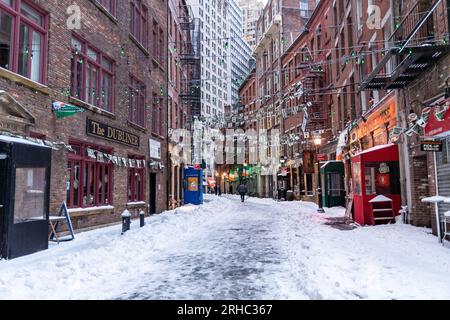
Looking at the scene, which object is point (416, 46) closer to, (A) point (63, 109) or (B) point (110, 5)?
(A) point (63, 109)

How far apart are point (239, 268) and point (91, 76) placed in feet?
34.4

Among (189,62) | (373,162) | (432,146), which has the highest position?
(189,62)

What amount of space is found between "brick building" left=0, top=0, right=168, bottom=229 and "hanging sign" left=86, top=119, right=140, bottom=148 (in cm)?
4

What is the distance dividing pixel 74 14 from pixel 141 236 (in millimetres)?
7819

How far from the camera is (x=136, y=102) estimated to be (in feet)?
64.9

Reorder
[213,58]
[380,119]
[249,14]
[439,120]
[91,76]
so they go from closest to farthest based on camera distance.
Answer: [439,120] < [91,76] < [380,119] < [213,58] < [249,14]

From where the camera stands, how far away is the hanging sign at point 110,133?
14.2 metres

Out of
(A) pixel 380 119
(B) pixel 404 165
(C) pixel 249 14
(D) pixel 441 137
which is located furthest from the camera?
(C) pixel 249 14

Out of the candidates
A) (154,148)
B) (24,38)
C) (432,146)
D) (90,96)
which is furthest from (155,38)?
(432,146)

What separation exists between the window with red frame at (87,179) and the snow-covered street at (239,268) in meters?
2.31

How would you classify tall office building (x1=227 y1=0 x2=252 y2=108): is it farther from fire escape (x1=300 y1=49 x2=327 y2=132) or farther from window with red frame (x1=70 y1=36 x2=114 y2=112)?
window with red frame (x1=70 y1=36 x2=114 y2=112)

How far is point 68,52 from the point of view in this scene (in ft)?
42.3

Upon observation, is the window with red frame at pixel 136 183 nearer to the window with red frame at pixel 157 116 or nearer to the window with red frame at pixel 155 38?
the window with red frame at pixel 157 116

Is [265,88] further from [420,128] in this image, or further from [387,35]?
[420,128]
